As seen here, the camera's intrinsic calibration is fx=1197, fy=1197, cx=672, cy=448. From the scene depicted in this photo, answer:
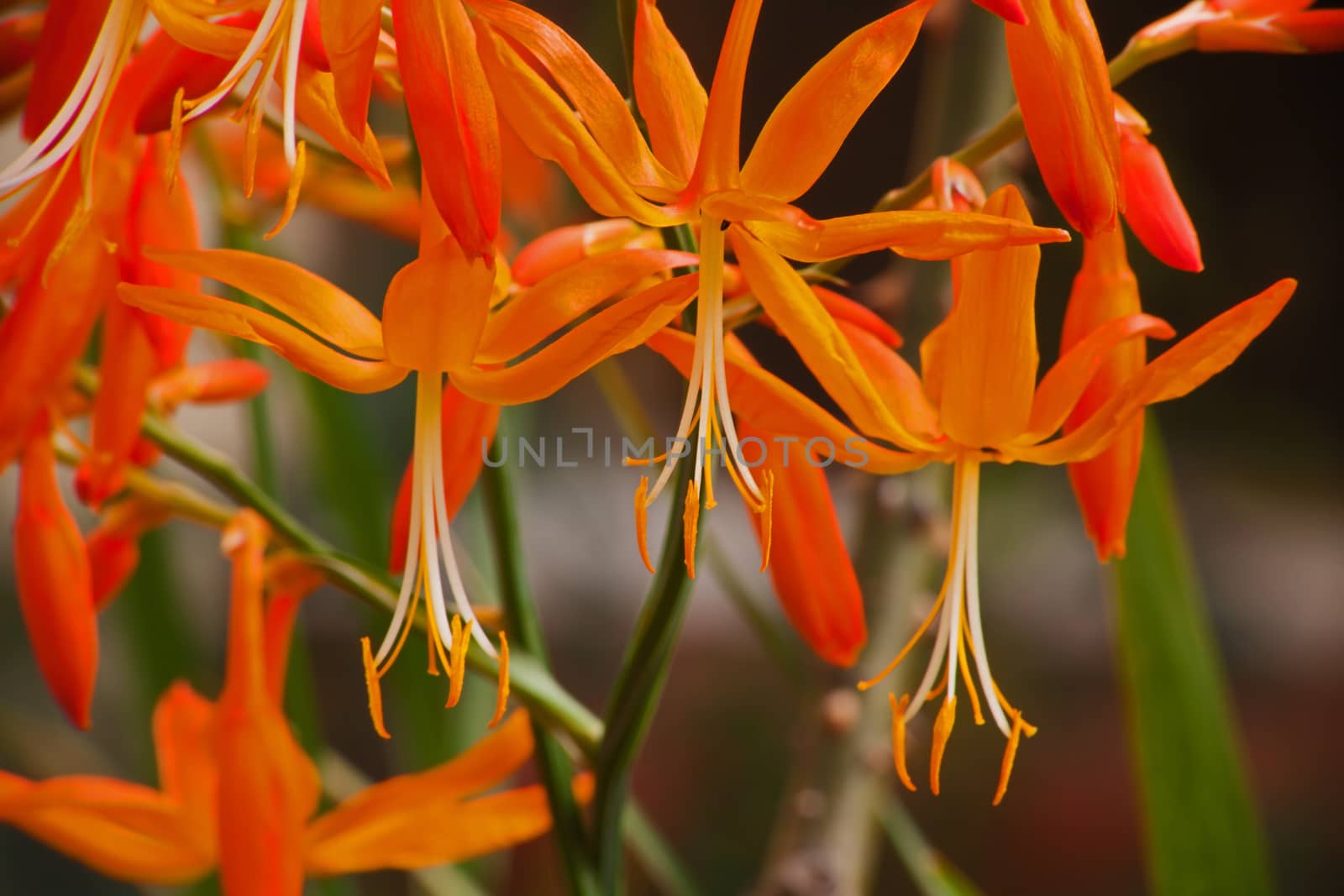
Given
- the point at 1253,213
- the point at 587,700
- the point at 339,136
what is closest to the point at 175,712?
the point at 339,136

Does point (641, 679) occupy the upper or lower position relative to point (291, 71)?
lower

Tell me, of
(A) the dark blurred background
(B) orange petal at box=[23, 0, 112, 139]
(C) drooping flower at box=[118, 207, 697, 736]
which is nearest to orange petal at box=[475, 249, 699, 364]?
(C) drooping flower at box=[118, 207, 697, 736]

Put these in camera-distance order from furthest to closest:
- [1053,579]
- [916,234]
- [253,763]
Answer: [1053,579] → [253,763] → [916,234]

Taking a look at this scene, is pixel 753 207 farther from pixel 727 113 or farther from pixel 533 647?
pixel 533 647

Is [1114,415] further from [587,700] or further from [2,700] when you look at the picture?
[2,700]

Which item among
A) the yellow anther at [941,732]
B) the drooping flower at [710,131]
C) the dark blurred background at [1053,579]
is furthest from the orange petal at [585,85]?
the dark blurred background at [1053,579]

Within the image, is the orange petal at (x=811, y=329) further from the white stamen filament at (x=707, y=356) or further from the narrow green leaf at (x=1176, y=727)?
the narrow green leaf at (x=1176, y=727)

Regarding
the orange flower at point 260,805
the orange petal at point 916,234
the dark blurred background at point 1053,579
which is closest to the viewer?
the orange petal at point 916,234

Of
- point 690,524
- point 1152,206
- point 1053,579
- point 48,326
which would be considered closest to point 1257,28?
point 1152,206
